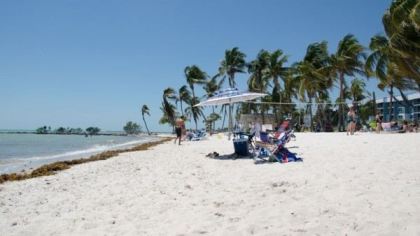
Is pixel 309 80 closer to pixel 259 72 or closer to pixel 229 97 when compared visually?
pixel 259 72

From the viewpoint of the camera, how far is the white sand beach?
3841 millimetres

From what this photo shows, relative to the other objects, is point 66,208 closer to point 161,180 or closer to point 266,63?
point 161,180

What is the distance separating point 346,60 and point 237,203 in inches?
1247

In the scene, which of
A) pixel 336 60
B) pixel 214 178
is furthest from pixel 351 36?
pixel 214 178

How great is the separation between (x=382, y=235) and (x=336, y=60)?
32986 mm

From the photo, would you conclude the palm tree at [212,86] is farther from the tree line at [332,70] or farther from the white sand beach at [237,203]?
the white sand beach at [237,203]

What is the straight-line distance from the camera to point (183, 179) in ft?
23.8

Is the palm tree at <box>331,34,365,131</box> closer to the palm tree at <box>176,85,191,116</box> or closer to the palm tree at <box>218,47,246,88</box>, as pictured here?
the palm tree at <box>218,47,246,88</box>

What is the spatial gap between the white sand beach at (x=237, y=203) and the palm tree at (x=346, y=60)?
1077 inches

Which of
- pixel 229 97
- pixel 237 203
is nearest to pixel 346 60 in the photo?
pixel 229 97

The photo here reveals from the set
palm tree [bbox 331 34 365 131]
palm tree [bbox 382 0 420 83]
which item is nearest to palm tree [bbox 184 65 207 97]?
palm tree [bbox 331 34 365 131]

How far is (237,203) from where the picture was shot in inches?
192

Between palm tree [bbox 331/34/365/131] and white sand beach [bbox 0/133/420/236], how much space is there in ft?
89.7

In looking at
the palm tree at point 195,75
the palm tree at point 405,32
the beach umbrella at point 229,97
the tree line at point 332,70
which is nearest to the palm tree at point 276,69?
the tree line at point 332,70
